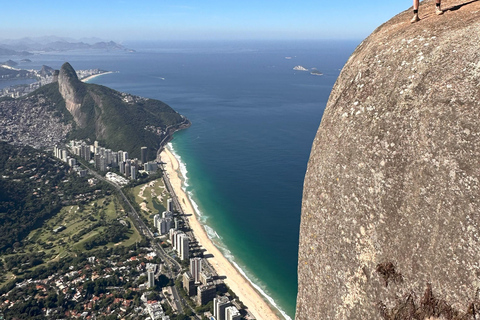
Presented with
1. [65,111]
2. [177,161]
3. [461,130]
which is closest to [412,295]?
[461,130]

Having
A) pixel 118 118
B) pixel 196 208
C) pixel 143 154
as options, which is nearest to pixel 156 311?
pixel 196 208

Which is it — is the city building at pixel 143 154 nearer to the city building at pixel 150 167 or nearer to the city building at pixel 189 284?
the city building at pixel 150 167

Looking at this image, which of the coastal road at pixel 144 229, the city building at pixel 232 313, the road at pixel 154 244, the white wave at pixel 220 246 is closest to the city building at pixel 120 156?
the coastal road at pixel 144 229

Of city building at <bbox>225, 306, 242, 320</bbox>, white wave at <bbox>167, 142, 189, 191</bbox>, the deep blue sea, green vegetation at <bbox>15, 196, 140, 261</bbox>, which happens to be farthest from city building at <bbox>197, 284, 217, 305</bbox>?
white wave at <bbox>167, 142, 189, 191</bbox>

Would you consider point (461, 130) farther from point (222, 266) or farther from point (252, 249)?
point (252, 249)

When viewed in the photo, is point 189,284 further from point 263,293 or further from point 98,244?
point 98,244

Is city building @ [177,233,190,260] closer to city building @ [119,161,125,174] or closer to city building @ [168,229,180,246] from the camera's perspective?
city building @ [168,229,180,246]
